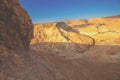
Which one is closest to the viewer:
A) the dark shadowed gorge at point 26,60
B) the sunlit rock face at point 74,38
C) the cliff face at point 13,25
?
the dark shadowed gorge at point 26,60

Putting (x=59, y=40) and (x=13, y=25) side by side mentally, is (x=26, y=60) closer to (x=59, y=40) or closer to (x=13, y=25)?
(x=13, y=25)

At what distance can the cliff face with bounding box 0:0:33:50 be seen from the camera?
15.6 m

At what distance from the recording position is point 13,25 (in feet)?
54.1

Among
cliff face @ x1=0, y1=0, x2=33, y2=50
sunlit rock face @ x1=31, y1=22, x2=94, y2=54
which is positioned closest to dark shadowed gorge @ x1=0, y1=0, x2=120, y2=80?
cliff face @ x1=0, y1=0, x2=33, y2=50

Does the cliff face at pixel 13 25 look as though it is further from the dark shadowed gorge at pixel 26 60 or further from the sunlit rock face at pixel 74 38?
the sunlit rock face at pixel 74 38

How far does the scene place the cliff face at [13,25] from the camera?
615 inches

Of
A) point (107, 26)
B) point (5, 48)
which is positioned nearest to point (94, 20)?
point (107, 26)

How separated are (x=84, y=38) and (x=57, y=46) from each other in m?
5.79

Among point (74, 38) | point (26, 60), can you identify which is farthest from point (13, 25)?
point (74, 38)

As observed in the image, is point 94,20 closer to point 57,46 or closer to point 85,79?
point 57,46

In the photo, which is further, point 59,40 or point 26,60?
point 59,40

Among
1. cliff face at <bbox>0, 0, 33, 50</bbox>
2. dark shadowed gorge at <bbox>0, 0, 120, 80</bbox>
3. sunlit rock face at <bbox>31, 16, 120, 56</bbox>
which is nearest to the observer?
dark shadowed gorge at <bbox>0, 0, 120, 80</bbox>

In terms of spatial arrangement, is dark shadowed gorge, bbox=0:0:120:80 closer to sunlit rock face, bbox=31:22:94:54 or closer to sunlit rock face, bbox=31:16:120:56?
sunlit rock face, bbox=31:16:120:56

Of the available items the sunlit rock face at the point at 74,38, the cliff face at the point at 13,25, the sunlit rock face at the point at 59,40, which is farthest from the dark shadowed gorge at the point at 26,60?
the sunlit rock face at the point at 59,40
